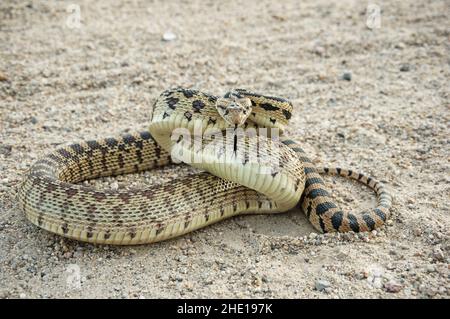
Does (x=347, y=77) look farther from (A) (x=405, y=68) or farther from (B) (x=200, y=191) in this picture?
(B) (x=200, y=191)

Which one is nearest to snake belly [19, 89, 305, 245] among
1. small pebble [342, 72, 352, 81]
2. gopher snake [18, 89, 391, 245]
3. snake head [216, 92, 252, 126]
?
gopher snake [18, 89, 391, 245]

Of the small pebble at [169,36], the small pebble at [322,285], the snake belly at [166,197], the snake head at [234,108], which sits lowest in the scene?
the small pebble at [322,285]

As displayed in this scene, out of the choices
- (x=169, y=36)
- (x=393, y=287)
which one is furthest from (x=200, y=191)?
(x=169, y=36)

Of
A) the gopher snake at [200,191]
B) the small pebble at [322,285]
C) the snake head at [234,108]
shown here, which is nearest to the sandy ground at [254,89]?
the small pebble at [322,285]

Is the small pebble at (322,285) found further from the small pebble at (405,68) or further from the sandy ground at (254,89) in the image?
the small pebble at (405,68)

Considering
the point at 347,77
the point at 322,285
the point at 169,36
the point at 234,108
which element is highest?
the point at 169,36

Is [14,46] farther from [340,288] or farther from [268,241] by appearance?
[340,288]
